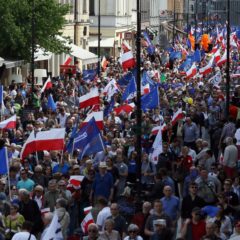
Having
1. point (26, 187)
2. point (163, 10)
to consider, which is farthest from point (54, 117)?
point (163, 10)

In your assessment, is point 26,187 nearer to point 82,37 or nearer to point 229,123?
point 229,123

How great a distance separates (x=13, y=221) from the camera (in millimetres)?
18688

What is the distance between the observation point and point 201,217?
59.0 feet

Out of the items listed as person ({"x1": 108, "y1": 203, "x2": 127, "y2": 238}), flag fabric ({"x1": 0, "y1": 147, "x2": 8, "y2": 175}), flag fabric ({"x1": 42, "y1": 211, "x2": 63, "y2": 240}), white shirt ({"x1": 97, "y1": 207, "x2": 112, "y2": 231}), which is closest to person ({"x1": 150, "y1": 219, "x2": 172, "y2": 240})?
person ({"x1": 108, "y1": 203, "x2": 127, "y2": 238})

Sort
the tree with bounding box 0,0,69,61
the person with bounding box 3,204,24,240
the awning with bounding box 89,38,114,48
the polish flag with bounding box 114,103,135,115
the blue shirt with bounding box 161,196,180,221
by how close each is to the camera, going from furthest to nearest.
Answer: the awning with bounding box 89,38,114,48 < the tree with bounding box 0,0,69,61 < the polish flag with bounding box 114,103,135,115 < the blue shirt with bounding box 161,196,180,221 < the person with bounding box 3,204,24,240

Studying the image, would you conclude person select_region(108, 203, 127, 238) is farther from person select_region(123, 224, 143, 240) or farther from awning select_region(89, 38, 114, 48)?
awning select_region(89, 38, 114, 48)

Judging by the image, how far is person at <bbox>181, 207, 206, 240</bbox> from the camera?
17.8m

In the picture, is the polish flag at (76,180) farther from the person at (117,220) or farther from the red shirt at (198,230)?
the red shirt at (198,230)

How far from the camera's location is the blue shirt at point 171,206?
64.2ft

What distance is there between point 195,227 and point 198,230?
0.08 m

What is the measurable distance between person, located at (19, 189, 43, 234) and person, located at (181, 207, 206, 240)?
230 cm

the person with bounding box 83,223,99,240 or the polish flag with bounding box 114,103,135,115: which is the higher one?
the person with bounding box 83,223,99,240

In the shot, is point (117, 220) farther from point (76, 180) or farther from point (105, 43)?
point (105, 43)

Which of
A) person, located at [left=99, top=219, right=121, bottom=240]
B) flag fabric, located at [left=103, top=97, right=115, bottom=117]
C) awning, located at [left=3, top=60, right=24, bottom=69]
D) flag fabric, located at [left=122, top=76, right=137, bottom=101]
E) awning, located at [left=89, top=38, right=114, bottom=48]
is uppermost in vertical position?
person, located at [left=99, top=219, right=121, bottom=240]
